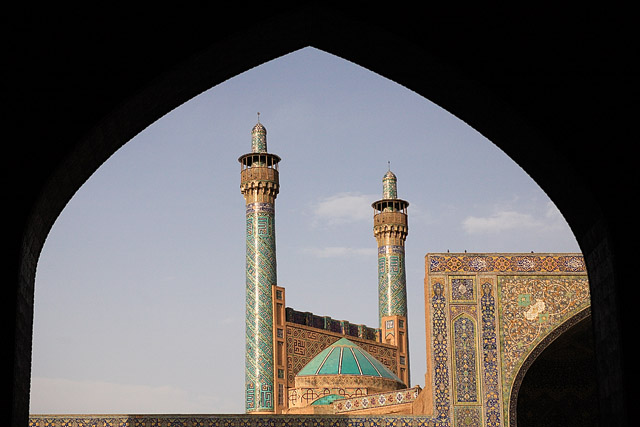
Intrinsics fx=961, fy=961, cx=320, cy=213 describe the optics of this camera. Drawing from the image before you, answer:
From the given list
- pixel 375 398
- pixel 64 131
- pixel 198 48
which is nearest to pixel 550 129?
pixel 198 48

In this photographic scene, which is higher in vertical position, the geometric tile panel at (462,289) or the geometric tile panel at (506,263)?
the geometric tile panel at (506,263)

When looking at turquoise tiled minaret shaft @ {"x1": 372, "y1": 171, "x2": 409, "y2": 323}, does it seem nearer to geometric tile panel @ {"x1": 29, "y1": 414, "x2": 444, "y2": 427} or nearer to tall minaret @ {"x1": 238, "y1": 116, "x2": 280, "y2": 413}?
tall minaret @ {"x1": 238, "y1": 116, "x2": 280, "y2": 413}

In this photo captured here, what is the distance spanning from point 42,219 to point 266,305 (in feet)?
48.4

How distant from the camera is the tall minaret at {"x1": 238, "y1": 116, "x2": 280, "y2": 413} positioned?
1761 centimetres

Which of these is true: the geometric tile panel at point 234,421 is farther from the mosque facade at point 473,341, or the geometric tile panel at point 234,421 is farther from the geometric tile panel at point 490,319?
the geometric tile panel at point 490,319

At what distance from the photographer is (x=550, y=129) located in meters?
3.47

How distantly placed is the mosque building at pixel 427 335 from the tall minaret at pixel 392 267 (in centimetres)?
6

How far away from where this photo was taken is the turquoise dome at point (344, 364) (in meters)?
17.1

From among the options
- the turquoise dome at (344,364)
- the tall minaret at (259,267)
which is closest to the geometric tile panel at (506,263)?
the turquoise dome at (344,364)

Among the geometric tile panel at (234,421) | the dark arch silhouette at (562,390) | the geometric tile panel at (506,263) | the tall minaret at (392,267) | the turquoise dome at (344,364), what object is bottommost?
the geometric tile panel at (234,421)

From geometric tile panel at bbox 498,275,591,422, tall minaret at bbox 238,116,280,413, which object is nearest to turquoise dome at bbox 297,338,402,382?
tall minaret at bbox 238,116,280,413

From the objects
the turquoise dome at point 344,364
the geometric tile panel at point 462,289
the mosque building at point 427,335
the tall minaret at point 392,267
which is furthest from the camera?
the tall minaret at point 392,267

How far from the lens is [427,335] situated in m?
11.9

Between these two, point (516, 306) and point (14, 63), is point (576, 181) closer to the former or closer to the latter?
point (14, 63)
